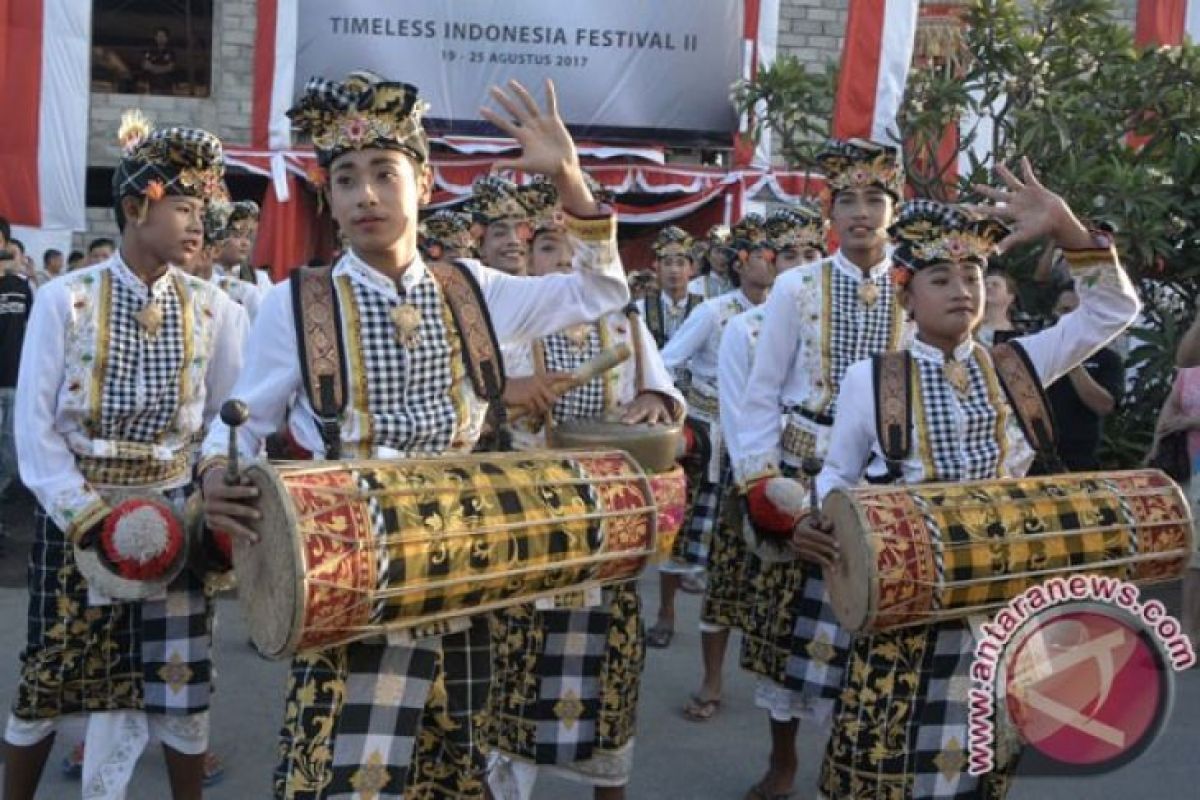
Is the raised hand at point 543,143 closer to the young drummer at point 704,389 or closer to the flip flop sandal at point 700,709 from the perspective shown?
the flip flop sandal at point 700,709

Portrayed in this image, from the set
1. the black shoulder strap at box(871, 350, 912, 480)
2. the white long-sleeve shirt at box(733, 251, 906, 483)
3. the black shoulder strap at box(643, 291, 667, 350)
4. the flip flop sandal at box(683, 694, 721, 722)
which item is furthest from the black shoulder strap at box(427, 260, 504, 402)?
the black shoulder strap at box(643, 291, 667, 350)

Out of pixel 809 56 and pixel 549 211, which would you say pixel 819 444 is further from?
pixel 809 56

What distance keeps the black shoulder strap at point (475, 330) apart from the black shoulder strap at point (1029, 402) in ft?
4.68

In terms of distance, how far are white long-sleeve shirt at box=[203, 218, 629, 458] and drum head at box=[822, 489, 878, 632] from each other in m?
0.72

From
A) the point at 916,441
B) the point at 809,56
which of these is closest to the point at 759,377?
the point at 916,441

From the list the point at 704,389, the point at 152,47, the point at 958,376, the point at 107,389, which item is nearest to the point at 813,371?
the point at 958,376

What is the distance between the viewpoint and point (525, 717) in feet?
13.4

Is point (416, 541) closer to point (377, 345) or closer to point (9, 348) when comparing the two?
point (377, 345)

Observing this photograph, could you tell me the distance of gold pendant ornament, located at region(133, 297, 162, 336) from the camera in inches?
154

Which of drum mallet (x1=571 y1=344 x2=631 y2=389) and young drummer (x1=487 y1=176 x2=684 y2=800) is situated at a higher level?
drum mallet (x1=571 y1=344 x2=631 y2=389)

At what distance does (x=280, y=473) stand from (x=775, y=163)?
16421 mm

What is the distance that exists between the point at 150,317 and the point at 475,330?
4.14 feet

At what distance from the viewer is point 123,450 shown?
12.6 feet

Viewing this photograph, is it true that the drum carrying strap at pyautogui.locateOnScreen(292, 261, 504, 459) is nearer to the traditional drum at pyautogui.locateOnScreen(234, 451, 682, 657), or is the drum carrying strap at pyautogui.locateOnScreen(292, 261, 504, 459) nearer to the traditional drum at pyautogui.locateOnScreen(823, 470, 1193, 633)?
the traditional drum at pyautogui.locateOnScreen(234, 451, 682, 657)
